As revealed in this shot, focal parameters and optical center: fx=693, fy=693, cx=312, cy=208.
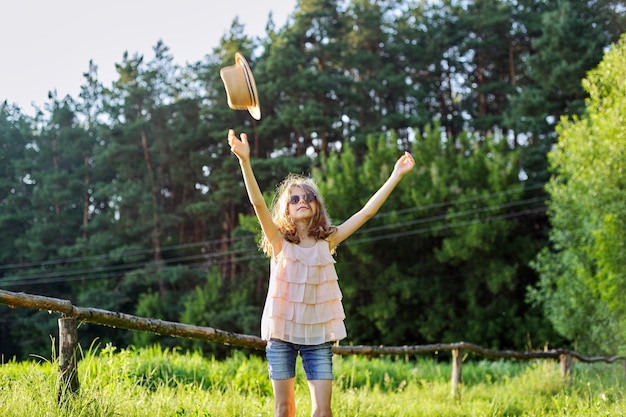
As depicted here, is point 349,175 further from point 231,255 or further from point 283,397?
point 283,397

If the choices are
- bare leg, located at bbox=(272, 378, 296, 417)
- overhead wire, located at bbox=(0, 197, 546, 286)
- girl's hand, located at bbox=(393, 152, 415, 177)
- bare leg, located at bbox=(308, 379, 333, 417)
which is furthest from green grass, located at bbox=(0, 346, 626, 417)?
overhead wire, located at bbox=(0, 197, 546, 286)

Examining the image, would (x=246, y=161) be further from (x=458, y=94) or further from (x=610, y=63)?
(x=458, y=94)

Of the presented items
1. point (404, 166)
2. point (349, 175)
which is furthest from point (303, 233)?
point (349, 175)

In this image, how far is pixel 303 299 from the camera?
11.0 feet

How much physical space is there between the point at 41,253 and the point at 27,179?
4.08m

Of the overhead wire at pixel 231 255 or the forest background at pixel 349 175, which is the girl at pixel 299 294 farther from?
the overhead wire at pixel 231 255

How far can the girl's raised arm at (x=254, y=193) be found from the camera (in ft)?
11.0

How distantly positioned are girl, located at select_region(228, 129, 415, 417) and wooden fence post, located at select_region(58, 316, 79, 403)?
945 millimetres

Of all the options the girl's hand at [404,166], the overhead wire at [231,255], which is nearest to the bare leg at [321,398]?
the girl's hand at [404,166]

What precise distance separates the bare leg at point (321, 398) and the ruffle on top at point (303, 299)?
19cm

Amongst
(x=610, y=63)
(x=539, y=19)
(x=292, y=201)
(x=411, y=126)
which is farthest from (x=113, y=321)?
(x=539, y=19)

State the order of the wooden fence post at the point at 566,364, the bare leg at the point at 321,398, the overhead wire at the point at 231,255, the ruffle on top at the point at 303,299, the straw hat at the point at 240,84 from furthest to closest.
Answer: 1. the overhead wire at the point at 231,255
2. the wooden fence post at the point at 566,364
3. the straw hat at the point at 240,84
4. the ruffle on top at the point at 303,299
5. the bare leg at the point at 321,398

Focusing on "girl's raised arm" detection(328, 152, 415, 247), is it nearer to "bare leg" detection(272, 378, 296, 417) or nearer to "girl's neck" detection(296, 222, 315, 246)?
"girl's neck" detection(296, 222, 315, 246)

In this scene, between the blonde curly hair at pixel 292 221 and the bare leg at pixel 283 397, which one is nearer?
the bare leg at pixel 283 397
